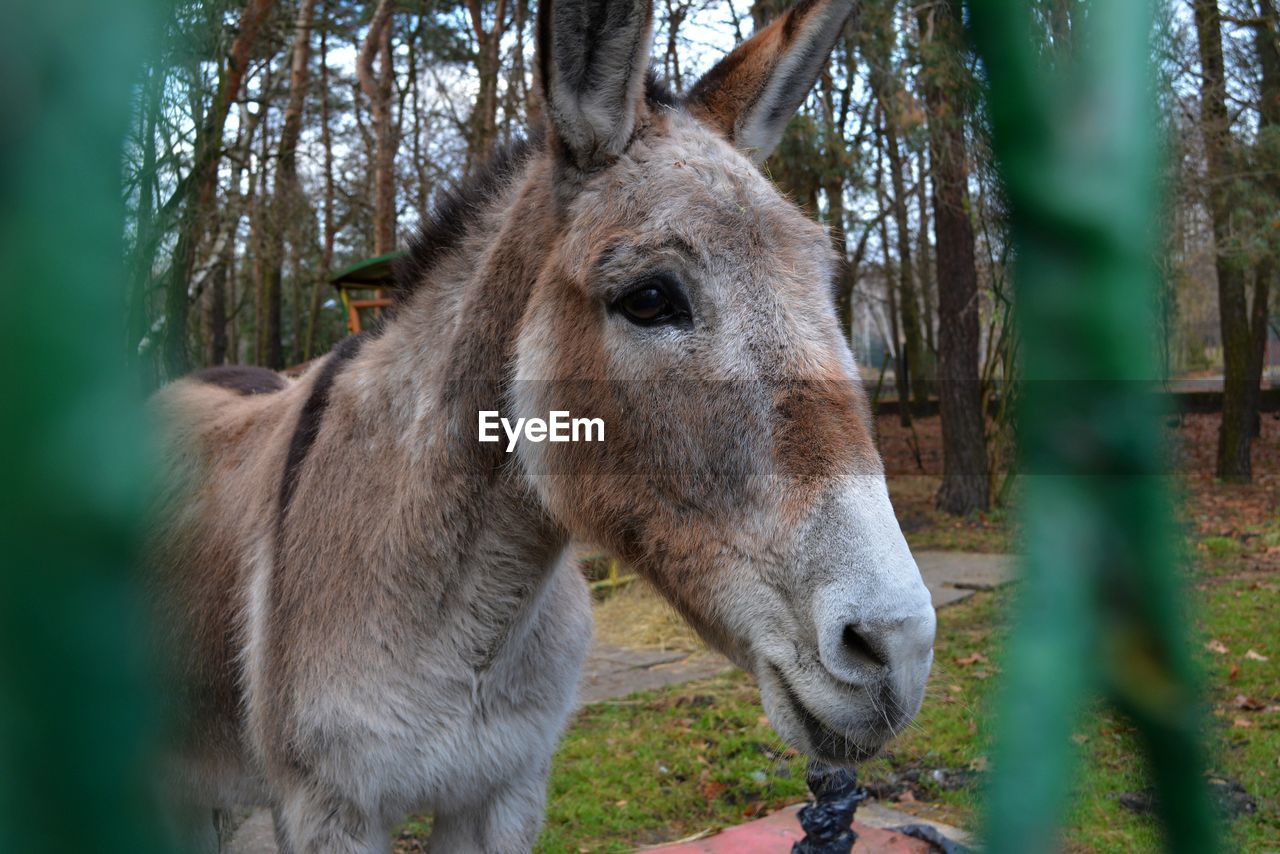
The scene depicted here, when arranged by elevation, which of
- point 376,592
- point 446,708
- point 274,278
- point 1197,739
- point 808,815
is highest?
point 274,278

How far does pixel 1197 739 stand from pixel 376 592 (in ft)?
7.31

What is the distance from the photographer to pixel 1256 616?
711 cm

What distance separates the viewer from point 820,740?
1.69 metres

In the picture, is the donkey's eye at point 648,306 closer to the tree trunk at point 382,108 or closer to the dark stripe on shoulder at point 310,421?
the dark stripe on shoulder at point 310,421

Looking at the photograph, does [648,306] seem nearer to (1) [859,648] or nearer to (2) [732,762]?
(1) [859,648]

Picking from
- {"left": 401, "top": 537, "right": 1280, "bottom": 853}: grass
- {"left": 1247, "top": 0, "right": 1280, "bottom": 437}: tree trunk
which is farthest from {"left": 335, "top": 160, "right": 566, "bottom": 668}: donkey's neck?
{"left": 1247, "top": 0, "right": 1280, "bottom": 437}: tree trunk

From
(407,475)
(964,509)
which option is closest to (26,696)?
(407,475)

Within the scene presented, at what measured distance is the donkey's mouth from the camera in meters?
1.67

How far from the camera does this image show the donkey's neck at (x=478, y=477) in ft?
7.79

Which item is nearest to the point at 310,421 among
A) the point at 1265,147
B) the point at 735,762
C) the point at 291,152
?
the point at 735,762

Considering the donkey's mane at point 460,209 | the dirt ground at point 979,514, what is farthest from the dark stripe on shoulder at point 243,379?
the dirt ground at point 979,514

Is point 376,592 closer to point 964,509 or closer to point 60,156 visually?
point 60,156

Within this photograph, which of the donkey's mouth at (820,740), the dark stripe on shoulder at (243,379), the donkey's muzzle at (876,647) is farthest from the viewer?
the dark stripe on shoulder at (243,379)

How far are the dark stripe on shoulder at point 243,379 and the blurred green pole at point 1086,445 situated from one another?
13.5 ft
